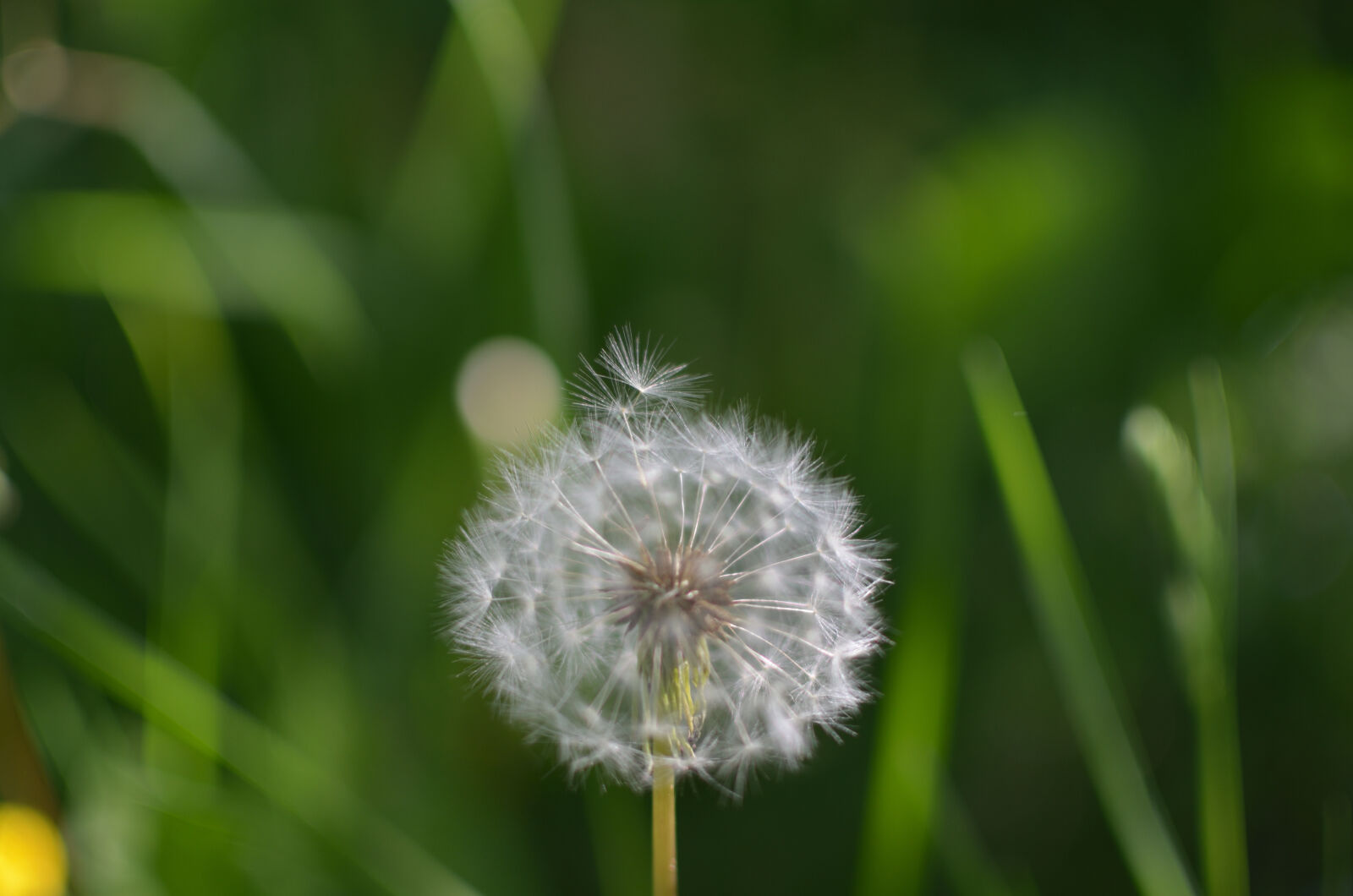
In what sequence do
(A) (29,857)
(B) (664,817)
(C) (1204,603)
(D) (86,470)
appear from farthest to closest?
1. (D) (86,470)
2. (A) (29,857)
3. (C) (1204,603)
4. (B) (664,817)

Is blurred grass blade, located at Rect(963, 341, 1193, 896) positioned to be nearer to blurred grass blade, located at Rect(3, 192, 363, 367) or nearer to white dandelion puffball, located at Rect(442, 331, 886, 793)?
white dandelion puffball, located at Rect(442, 331, 886, 793)

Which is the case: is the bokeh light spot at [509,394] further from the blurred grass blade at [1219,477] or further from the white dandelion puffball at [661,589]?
the blurred grass blade at [1219,477]

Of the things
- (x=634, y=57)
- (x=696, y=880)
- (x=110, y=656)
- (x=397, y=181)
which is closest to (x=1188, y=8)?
(x=634, y=57)

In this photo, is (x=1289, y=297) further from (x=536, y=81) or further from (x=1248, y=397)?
(x=536, y=81)

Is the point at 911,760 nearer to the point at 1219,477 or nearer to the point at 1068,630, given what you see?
the point at 1068,630

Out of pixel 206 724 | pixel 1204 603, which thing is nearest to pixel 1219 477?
pixel 1204 603

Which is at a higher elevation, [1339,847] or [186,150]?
[186,150]

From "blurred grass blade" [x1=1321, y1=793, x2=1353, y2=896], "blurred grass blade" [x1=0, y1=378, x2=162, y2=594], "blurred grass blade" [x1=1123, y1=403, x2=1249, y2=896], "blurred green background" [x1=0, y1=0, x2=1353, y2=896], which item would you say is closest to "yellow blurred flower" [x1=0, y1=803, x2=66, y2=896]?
"blurred green background" [x1=0, y1=0, x2=1353, y2=896]
